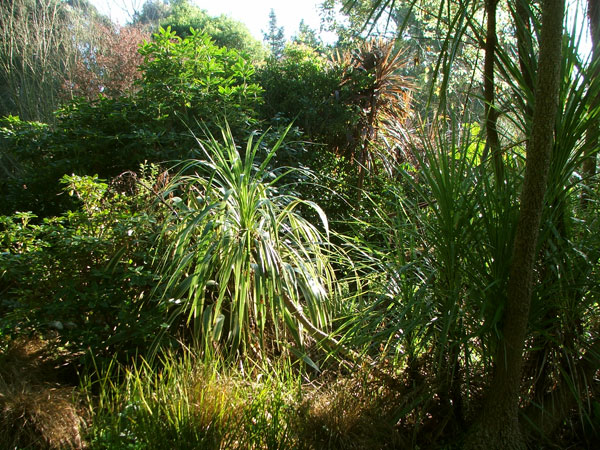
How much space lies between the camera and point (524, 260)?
1800 millimetres

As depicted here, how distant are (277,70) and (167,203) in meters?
3.68

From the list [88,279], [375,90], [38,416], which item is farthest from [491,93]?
[375,90]

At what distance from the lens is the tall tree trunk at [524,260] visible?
170 cm

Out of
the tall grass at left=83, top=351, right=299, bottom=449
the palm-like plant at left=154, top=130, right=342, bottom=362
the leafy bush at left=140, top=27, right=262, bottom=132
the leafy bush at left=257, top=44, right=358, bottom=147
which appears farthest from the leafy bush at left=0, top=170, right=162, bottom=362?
the leafy bush at left=257, top=44, right=358, bottom=147

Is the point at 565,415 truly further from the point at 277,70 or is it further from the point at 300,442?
the point at 277,70

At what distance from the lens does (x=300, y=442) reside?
85.7 inches

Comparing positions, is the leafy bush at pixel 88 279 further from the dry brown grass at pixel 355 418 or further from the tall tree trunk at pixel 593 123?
the tall tree trunk at pixel 593 123

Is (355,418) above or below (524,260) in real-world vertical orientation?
below

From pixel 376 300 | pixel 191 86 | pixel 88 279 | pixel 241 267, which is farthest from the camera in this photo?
A: pixel 191 86

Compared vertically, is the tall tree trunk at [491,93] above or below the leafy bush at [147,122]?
below

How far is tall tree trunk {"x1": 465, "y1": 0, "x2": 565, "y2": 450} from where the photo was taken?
1.70m

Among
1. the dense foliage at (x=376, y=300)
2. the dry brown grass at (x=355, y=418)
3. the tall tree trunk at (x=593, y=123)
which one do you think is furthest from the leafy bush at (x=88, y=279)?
the tall tree trunk at (x=593, y=123)

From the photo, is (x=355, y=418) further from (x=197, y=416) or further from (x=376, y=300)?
(x=197, y=416)

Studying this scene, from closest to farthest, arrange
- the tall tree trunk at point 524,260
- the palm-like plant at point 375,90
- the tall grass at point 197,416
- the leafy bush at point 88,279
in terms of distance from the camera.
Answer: the tall tree trunk at point 524,260
the tall grass at point 197,416
the leafy bush at point 88,279
the palm-like plant at point 375,90
